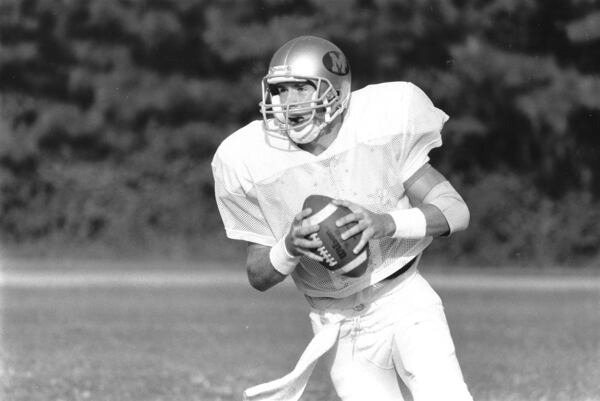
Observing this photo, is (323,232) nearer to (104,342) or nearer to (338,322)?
(338,322)

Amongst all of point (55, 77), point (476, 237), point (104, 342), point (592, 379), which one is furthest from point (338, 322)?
point (55, 77)

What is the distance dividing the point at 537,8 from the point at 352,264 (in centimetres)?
1362

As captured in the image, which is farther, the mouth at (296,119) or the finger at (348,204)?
the mouth at (296,119)

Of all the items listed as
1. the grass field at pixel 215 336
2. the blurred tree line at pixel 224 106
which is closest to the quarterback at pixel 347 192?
the grass field at pixel 215 336

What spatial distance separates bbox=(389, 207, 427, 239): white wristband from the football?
13 cm

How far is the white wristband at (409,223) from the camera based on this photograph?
4.05 meters

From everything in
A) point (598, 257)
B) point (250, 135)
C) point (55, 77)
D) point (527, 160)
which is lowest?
point (598, 257)

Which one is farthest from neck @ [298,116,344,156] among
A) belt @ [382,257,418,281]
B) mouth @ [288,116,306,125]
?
belt @ [382,257,418,281]

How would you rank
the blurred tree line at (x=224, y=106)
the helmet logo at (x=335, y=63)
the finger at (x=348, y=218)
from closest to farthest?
1. the finger at (x=348, y=218)
2. the helmet logo at (x=335, y=63)
3. the blurred tree line at (x=224, y=106)

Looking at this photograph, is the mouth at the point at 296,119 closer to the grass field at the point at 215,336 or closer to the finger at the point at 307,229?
the finger at the point at 307,229

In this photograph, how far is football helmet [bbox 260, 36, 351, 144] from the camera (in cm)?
415

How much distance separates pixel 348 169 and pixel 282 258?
369 millimetres

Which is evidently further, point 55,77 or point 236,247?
point 55,77

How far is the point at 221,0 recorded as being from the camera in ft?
59.4
